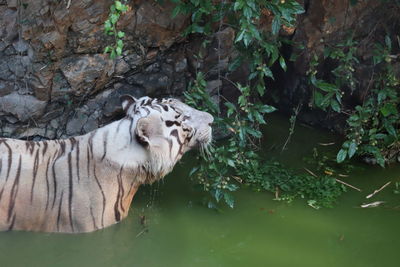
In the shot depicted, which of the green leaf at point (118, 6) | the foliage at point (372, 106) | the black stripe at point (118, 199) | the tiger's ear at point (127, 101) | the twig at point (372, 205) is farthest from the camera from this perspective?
the twig at point (372, 205)

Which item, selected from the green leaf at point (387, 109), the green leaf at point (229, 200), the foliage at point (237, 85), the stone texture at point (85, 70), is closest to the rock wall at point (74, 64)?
the stone texture at point (85, 70)

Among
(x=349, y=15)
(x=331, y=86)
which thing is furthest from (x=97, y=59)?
(x=349, y=15)

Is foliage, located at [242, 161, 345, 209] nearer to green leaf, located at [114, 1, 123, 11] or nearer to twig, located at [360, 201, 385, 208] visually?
twig, located at [360, 201, 385, 208]

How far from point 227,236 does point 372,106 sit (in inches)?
59.7

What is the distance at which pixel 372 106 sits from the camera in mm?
4293

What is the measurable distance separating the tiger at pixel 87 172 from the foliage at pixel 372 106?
1.09m

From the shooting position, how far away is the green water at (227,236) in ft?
11.3

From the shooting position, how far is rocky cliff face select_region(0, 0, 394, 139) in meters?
4.28

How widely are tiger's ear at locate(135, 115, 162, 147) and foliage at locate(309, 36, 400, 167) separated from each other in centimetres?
115

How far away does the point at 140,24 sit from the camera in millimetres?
4426

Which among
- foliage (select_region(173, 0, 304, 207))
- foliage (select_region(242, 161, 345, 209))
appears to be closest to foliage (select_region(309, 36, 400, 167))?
foliage (select_region(242, 161, 345, 209))

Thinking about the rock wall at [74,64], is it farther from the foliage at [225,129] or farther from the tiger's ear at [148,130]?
the tiger's ear at [148,130]

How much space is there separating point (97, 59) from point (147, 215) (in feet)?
4.35

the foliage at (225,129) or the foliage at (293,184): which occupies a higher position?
the foliage at (225,129)
